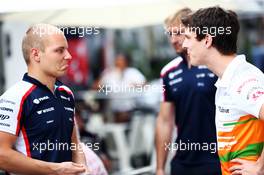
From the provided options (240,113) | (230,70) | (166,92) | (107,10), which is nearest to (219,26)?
(230,70)

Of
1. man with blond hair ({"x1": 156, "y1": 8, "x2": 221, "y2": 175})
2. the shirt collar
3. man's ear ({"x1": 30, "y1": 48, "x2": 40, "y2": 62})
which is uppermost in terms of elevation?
man's ear ({"x1": 30, "y1": 48, "x2": 40, "y2": 62})

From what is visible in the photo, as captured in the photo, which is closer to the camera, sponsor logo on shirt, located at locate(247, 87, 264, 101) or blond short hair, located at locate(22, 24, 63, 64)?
sponsor logo on shirt, located at locate(247, 87, 264, 101)

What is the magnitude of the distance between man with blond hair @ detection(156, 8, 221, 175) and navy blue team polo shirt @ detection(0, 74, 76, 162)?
4.47 ft

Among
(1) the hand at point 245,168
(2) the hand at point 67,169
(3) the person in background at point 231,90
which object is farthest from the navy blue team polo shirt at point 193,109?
(2) the hand at point 67,169

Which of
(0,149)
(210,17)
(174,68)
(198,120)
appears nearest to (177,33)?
(174,68)

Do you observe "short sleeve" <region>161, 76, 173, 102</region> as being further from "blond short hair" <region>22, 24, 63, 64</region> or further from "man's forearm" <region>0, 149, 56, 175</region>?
"man's forearm" <region>0, 149, 56, 175</region>

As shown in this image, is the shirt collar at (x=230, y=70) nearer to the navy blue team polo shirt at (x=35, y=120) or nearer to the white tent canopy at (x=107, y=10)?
the navy blue team polo shirt at (x=35, y=120)

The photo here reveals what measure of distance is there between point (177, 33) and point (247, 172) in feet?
5.55

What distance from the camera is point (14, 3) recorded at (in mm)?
5469

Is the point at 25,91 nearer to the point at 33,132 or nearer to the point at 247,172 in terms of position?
the point at 33,132

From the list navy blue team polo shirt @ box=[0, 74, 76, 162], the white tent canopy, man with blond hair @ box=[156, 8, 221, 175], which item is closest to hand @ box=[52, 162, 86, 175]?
navy blue team polo shirt @ box=[0, 74, 76, 162]

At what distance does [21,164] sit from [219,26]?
1354mm

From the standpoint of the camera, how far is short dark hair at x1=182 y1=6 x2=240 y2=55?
360 centimetres

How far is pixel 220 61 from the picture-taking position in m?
3.61
